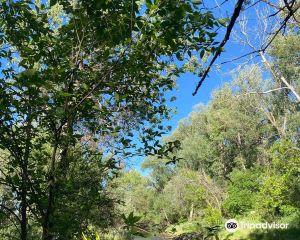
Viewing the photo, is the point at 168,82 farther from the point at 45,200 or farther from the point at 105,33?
the point at 45,200

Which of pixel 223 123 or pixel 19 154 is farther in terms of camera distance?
pixel 223 123

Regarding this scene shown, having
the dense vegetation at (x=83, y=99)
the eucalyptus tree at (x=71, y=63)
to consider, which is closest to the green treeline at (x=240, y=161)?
the dense vegetation at (x=83, y=99)

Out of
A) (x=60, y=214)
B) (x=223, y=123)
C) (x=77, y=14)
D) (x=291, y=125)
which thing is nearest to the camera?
(x=77, y=14)

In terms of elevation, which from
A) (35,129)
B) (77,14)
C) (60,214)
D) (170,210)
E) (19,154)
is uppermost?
(170,210)

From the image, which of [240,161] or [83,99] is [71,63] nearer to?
[83,99]

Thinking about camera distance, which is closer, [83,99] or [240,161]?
[83,99]

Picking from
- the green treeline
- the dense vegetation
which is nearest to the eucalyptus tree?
the dense vegetation

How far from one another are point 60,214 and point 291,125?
39791 millimetres

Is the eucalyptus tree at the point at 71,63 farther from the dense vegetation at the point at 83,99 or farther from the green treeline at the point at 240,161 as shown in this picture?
the green treeline at the point at 240,161

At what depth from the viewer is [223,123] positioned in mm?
47625

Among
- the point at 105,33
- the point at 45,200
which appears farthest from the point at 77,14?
the point at 45,200

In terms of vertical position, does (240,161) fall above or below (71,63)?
above

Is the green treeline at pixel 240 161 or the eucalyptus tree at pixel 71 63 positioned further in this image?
the green treeline at pixel 240 161

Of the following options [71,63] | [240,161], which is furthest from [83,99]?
[240,161]
